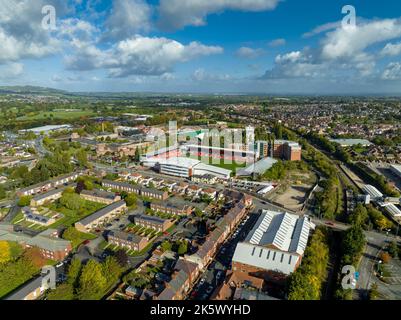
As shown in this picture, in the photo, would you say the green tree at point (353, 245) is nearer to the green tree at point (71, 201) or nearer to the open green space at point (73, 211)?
Answer: the open green space at point (73, 211)

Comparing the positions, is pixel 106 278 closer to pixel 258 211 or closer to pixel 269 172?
pixel 258 211

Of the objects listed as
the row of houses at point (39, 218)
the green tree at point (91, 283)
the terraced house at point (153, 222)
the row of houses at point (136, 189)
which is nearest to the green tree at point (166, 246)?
the terraced house at point (153, 222)

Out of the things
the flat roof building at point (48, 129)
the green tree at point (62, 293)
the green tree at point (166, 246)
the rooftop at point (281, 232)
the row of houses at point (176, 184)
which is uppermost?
the flat roof building at point (48, 129)

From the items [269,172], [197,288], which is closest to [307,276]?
[197,288]

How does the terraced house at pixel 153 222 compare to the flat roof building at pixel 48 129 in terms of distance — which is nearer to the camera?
the terraced house at pixel 153 222

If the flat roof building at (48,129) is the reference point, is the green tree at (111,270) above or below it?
below

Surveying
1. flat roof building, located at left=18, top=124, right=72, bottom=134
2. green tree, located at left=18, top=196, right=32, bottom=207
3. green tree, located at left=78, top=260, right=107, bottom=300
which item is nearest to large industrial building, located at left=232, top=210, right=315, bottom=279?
green tree, located at left=78, top=260, right=107, bottom=300

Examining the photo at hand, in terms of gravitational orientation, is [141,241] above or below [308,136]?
below
